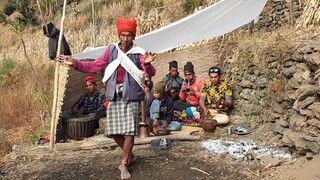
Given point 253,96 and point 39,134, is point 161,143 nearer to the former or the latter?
point 253,96

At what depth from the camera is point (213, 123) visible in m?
5.49

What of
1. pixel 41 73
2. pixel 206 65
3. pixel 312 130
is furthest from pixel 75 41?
pixel 312 130

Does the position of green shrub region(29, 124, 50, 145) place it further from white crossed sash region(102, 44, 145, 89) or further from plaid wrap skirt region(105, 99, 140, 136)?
white crossed sash region(102, 44, 145, 89)

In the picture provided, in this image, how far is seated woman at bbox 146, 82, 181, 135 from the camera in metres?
5.63

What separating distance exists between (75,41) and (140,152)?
8.72m

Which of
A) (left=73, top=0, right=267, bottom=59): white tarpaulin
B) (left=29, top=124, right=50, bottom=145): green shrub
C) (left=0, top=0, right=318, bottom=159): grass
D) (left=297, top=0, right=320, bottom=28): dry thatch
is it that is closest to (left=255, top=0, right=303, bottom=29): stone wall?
(left=0, top=0, right=318, bottom=159): grass

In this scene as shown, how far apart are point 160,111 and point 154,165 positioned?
1679mm

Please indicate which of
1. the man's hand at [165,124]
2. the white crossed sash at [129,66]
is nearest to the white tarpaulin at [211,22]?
the man's hand at [165,124]

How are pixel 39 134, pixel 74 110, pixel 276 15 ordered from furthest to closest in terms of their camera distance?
pixel 276 15 → pixel 74 110 → pixel 39 134

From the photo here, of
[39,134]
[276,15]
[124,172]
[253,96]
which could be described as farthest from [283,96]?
[39,134]

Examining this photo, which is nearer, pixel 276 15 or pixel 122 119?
pixel 122 119

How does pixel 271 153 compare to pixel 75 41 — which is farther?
pixel 75 41

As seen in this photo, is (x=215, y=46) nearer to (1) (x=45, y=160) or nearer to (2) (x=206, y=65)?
(2) (x=206, y=65)

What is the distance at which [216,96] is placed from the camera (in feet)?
19.7
